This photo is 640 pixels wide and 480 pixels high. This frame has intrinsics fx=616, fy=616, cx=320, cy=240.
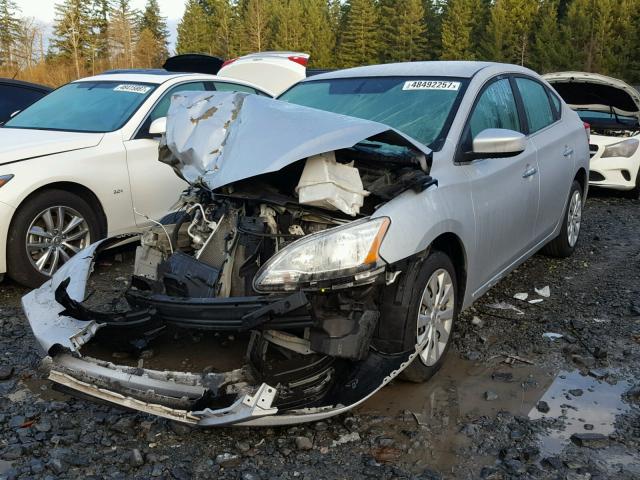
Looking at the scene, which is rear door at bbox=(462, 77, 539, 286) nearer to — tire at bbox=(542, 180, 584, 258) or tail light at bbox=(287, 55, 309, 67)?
tire at bbox=(542, 180, 584, 258)

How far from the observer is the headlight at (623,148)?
846cm

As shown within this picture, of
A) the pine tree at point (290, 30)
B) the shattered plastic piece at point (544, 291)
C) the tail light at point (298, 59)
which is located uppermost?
the pine tree at point (290, 30)

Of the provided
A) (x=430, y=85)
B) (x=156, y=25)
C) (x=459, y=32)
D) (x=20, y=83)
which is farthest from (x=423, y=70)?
(x=156, y=25)

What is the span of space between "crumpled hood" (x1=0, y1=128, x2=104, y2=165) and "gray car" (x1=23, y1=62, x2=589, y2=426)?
1567 millimetres

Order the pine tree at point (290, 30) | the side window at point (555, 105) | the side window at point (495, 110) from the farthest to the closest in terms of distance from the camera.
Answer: the pine tree at point (290, 30) → the side window at point (555, 105) → the side window at point (495, 110)

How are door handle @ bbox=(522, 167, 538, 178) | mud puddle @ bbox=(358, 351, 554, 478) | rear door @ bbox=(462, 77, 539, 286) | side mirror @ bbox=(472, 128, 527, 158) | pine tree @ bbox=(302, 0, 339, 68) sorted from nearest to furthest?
mud puddle @ bbox=(358, 351, 554, 478) < side mirror @ bbox=(472, 128, 527, 158) < rear door @ bbox=(462, 77, 539, 286) < door handle @ bbox=(522, 167, 538, 178) < pine tree @ bbox=(302, 0, 339, 68)

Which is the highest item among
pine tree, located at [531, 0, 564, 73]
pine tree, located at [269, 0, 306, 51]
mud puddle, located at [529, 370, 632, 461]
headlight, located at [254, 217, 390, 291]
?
pine tree, located at [269, 0, 306, 51]

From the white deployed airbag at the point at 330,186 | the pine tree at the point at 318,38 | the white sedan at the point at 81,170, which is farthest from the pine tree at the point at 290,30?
Result: the white deployed airbag at the point at 330,186

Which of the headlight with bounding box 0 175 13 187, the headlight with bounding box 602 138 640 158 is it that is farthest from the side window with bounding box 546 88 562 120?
the headlight with bounding box 0 175 13 187

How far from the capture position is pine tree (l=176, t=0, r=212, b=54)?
217 feet

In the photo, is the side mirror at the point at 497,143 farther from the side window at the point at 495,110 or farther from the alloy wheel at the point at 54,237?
the alloy wheel at the point at 54,237

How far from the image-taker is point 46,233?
4.78 metres

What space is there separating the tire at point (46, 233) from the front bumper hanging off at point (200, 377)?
1920mm

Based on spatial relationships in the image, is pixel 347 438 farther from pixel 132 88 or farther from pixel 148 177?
pixel 132 88
